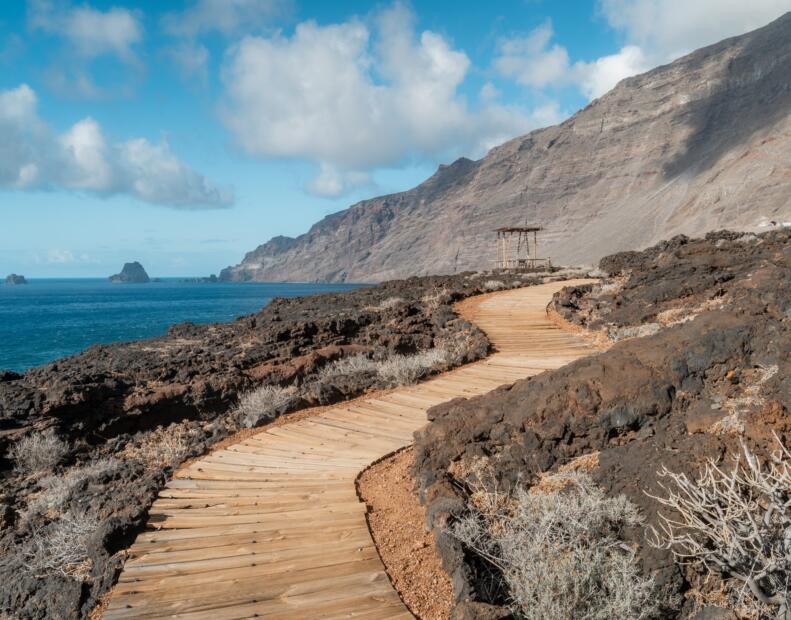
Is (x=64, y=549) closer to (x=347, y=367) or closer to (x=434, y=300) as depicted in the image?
(x=347, y=367)

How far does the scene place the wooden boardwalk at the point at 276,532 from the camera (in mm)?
2967

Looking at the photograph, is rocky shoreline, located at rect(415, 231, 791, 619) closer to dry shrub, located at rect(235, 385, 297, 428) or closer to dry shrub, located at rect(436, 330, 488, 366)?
dry shrub, located at rect(235, 385, 297, 428)

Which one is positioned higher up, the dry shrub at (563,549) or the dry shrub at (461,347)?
the dry shrub at (461,347)

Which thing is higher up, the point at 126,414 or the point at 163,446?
the point at 126,414

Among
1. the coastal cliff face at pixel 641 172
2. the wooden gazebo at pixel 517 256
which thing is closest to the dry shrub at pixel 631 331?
the wooden gazebo at pixel 517 256

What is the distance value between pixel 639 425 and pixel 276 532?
97.7 inches

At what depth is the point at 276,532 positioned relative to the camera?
367cm

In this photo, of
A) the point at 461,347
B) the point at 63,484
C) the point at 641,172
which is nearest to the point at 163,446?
the point at 63,484

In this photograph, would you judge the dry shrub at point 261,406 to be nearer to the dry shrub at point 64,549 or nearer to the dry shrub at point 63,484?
the dry shrub at point 63,484

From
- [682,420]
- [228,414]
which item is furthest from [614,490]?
[228,414]

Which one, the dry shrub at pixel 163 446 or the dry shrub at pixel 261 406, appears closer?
the dry shrub at pixel 163 446

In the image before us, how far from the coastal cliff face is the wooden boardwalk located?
50930 mm

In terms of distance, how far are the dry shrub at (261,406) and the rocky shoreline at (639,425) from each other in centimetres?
244

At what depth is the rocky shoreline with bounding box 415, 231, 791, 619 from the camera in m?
3.06
